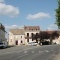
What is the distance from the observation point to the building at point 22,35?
494ft

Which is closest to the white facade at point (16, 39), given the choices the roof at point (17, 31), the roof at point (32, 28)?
the roof at point (17, 31)

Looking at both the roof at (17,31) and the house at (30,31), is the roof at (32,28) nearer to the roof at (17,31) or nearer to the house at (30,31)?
the house at (30,31)

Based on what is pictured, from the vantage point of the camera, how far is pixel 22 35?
154 meters

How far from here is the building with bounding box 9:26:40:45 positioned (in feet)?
494

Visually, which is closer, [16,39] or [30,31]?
[16,39]

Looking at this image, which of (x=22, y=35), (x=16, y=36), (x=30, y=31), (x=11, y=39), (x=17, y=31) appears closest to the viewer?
(x=11, y=39)

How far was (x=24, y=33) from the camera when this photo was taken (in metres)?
155

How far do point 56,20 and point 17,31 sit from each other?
118 meters

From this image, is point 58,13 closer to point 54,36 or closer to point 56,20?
point 56,20

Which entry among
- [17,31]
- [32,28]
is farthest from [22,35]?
[32,28]

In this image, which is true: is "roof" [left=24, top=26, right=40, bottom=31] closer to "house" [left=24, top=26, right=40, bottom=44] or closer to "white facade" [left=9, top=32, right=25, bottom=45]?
"house" [left=24, top=26, right=40, bottom=44]

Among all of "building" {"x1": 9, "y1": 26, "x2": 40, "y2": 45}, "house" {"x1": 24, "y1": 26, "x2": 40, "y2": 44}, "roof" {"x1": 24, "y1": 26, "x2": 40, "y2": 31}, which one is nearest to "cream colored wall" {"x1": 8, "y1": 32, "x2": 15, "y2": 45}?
"building" {"x1": 9, "y1": 26, "x2": 40, "y2": 45}

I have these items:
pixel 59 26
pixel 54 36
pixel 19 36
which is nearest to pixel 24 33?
pixel 19 36

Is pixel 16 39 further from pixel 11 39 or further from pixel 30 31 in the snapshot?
pixel 30 31
